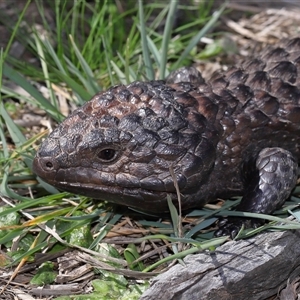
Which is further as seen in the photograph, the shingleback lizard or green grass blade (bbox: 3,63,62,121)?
green grass blade (bbox: 3,63,62,121)

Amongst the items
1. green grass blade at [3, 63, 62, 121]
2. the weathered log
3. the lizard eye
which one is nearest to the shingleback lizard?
the lizard eye

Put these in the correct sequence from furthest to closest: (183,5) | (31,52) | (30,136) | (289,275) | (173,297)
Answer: (183,5) < (31,52) < (30,136) < (289,275) < (173,297)

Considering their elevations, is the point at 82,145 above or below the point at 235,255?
above

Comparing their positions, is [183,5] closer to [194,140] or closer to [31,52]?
[31,52]

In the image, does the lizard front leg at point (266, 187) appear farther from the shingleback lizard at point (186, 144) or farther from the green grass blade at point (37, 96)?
the green grass blade at point (37, 96)

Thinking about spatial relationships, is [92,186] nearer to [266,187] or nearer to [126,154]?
[126,154]

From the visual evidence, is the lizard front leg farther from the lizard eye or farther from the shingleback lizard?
the lizard eye

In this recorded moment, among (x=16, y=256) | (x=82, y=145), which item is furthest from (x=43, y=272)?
(x=82, y=145)

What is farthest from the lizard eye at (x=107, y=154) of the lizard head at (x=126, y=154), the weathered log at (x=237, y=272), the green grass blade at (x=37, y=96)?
the green grass blade at (x=37, y=96)
